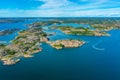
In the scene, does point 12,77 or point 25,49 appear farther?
point 25,49

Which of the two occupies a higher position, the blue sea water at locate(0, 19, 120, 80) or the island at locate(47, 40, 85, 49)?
the island at locate(47, 40, 85, 49)

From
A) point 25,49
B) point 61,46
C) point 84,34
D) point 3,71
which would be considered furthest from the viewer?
point 84,34

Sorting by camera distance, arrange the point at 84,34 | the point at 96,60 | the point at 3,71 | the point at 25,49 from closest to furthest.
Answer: the point at 3,71
the point at 96,60
the point at 25,49
the point at 84,34

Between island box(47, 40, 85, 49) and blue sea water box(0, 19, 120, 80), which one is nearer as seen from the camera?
blue sea water box(0, 19, 120, 80)

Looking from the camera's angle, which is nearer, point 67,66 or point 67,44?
point 67,66

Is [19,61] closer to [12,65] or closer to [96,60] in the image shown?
[12,65]

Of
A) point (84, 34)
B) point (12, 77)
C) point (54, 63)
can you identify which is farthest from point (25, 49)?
point (84, 34)

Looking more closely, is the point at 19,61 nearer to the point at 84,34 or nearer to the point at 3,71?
the point at 3,71

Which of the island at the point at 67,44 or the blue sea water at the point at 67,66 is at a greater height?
the island at the point at 67,44

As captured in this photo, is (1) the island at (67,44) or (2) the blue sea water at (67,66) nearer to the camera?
(2) the blue sea water at (67,66)

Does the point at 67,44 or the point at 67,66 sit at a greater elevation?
the point at 67,44
